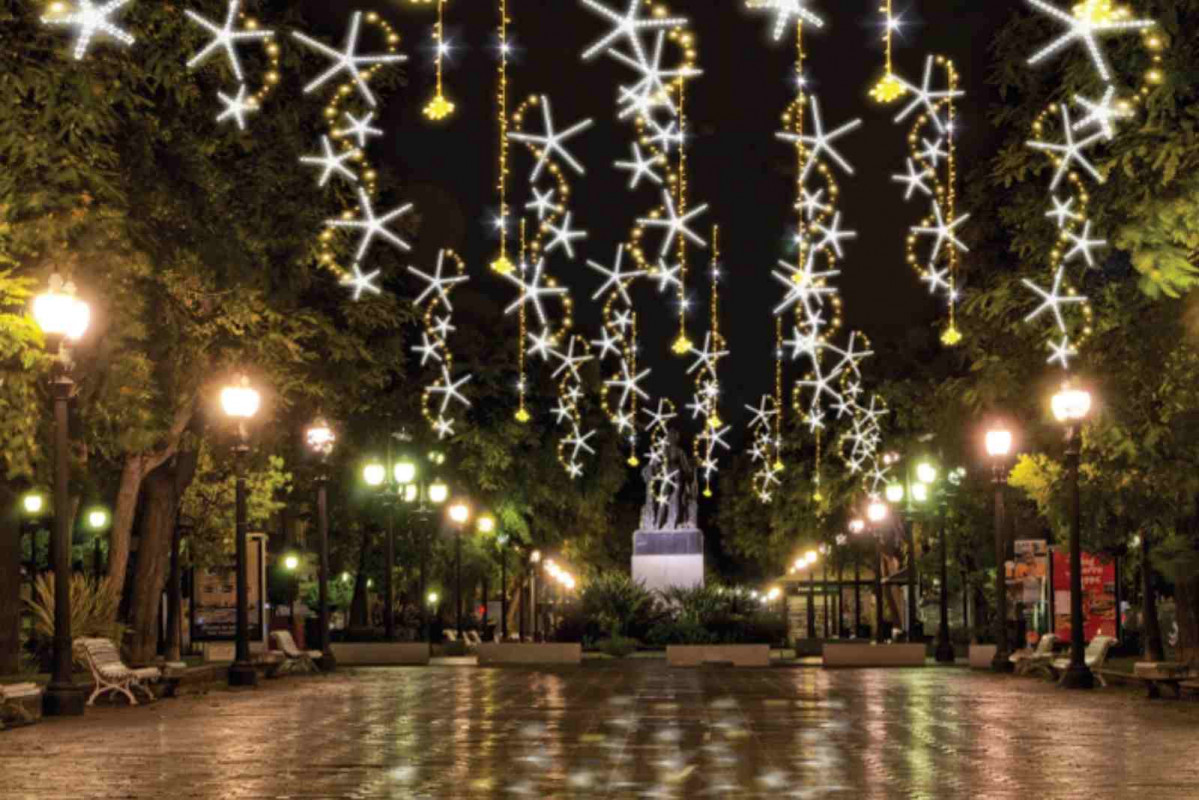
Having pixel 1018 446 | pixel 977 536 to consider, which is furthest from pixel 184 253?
pixel 977 536

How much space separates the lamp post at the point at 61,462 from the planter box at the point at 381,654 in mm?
21371

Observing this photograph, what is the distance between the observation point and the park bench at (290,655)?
40.1 metres

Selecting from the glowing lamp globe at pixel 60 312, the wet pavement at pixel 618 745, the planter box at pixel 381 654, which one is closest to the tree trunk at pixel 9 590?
the wet pavement at pixel 618 745

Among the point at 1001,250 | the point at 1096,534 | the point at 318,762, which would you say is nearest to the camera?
the point at 318,762

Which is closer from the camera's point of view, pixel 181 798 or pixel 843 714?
pixel 181 798

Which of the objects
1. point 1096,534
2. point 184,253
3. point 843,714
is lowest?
point 843,714

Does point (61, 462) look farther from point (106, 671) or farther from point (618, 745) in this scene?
point (618, 745)

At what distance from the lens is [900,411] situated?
227 ft

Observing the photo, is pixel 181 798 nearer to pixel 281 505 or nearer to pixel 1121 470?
pixel 1121 470

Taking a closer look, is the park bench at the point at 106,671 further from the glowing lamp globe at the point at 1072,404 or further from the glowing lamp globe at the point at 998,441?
the glowing lamp globe at the point at 998,441

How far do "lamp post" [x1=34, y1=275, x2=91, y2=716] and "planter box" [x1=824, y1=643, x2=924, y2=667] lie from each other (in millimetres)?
24282

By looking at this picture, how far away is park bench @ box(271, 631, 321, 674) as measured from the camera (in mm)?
40094

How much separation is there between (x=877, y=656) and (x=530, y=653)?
339 inches

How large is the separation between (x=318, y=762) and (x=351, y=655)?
30080 millimetres
